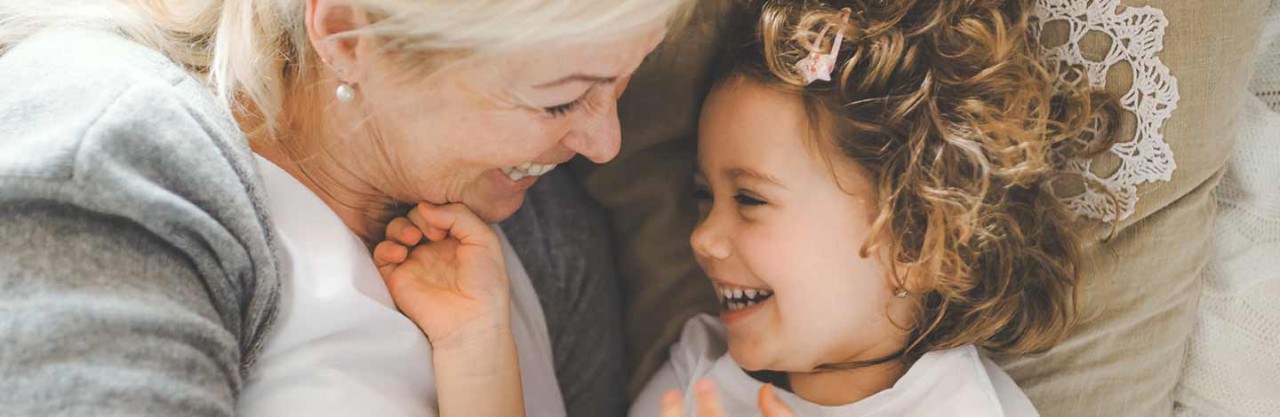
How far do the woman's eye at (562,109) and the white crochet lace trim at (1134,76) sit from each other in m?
0.59

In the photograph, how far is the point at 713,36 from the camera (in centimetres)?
129

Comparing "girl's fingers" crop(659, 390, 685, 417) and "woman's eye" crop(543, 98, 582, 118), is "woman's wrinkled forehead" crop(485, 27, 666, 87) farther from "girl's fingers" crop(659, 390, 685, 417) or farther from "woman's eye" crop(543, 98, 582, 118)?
"girl's fingers" crop(659, 390, 685, 417)

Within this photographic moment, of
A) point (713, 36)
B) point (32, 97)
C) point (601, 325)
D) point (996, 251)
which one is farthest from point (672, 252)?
point (32, 97)

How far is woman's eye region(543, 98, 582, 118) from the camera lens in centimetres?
102

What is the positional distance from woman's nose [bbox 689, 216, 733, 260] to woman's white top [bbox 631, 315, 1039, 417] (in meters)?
0.22

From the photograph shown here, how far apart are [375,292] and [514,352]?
0.63 feet

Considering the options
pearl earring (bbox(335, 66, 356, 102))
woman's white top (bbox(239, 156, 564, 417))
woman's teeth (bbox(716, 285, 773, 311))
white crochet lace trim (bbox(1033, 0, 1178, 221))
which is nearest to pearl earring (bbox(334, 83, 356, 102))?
pearl earring (bbox(335, 66, 356, 102))

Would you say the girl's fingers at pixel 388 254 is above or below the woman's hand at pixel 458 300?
above

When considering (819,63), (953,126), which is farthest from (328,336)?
(953,126)

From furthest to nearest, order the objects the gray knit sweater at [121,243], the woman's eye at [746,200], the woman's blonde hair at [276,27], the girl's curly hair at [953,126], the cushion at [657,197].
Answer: the cushion at [657,197], the woman's eye at [746,200], the girl's curly hair at [953,126], the woman's blonde hair at [276,27], the gray knit sweater at [121,243]

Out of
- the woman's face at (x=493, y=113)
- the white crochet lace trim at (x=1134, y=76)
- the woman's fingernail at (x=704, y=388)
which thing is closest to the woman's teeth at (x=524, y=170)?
the woman's face at (x=493, y=113)

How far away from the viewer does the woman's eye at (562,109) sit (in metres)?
1.02

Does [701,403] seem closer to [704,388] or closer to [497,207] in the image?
[704,388]

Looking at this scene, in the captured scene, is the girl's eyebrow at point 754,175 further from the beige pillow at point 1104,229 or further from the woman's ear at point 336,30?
the woman's ear at point 336,30
